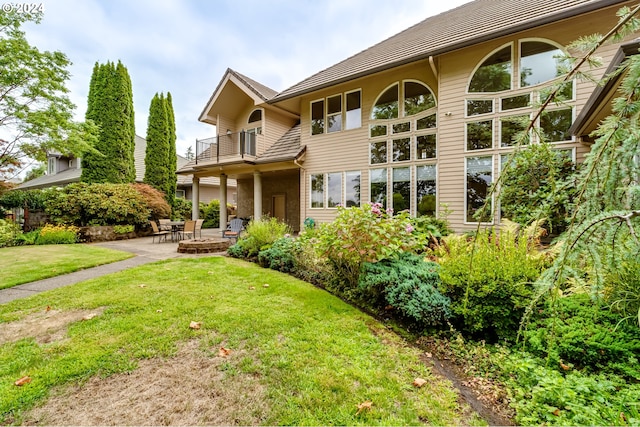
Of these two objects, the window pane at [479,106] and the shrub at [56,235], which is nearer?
the window pane at [479,106]

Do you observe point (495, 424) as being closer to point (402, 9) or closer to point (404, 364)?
point (404, 364)

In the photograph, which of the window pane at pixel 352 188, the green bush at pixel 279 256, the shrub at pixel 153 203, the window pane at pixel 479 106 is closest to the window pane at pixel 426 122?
the window pane at pixel 479 106

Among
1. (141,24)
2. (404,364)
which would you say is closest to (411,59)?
(404,364)

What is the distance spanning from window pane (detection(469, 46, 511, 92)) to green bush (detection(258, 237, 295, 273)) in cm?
728

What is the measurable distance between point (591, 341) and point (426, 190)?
700cm

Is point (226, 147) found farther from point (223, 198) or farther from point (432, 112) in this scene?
point (432, 112)

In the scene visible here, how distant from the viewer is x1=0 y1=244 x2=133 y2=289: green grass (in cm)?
604

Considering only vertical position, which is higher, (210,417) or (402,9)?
(402,9)

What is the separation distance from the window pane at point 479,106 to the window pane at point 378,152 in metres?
2.91

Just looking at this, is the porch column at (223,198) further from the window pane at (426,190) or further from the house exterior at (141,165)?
the window pane at (426,190)

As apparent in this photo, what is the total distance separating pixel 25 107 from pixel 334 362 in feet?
46.5

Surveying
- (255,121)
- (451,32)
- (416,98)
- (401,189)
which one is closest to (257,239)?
(401,189)

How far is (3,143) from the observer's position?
36.0 ft

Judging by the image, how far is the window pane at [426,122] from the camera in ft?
30.3
